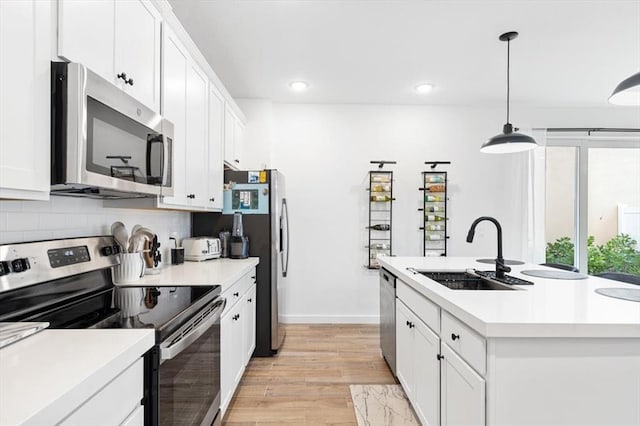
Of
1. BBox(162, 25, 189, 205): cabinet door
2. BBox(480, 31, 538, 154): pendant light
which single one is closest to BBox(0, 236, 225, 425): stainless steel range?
BBox(162, 25, 189, 205): cabinet door

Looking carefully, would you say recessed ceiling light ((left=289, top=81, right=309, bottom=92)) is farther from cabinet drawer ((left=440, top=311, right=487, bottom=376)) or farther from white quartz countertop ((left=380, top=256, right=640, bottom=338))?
cabinet drawer ((left=440, top=311, right=487, bottom=376))

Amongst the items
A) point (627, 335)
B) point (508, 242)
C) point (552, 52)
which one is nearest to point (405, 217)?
point (508, 242)

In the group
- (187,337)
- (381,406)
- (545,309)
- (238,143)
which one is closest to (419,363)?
(381,406)

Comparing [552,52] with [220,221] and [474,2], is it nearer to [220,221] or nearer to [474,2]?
[474,2]

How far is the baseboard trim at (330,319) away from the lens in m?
4.22

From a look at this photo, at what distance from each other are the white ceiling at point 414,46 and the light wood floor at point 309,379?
2.65 m

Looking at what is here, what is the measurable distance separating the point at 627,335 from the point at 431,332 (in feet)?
2.62

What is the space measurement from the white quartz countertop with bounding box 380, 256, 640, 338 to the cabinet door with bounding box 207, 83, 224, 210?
1764mm

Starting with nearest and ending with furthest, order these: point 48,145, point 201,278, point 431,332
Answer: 1. point 48,145
2. point 431,332
3. point 201,278

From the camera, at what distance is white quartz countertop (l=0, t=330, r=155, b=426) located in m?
0.69

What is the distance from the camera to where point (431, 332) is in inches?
71.4

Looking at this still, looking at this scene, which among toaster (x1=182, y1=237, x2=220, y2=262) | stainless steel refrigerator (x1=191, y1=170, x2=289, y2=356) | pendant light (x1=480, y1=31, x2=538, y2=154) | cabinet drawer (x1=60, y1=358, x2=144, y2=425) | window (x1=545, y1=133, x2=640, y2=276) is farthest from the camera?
window (x1=545, y1=133, x2=640, y2=276)

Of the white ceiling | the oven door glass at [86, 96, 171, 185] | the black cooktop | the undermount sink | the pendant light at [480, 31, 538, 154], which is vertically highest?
the white ceiling

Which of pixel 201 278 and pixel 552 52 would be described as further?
pixel 552 52
